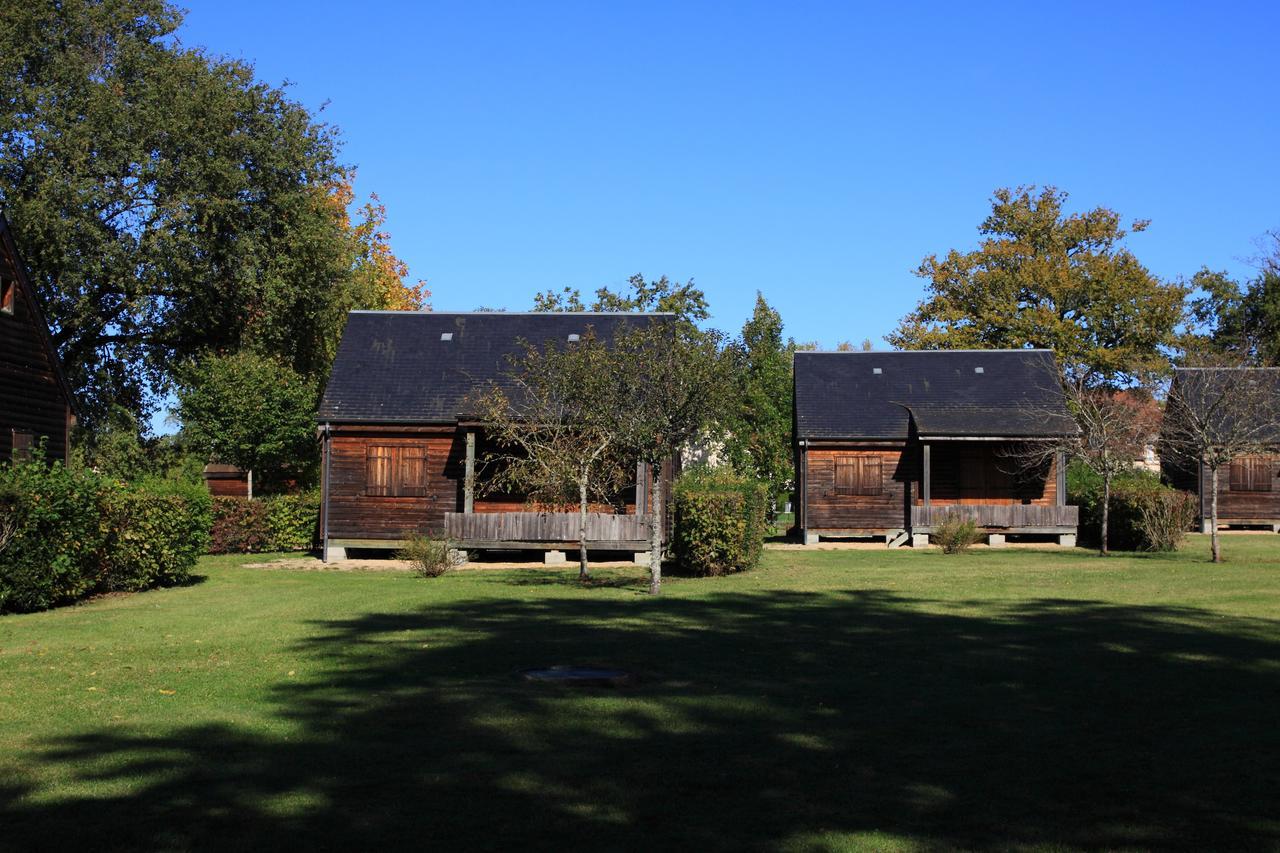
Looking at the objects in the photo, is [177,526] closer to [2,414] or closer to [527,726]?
[2,414]

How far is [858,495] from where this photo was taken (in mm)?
37156

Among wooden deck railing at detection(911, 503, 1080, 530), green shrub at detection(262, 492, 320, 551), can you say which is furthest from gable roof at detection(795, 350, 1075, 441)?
green shrub at detection(262, 492, 320, 551)

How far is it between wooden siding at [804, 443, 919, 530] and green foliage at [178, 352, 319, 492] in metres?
15.8

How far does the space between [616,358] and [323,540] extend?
46.1ft

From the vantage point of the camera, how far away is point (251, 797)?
281 inches

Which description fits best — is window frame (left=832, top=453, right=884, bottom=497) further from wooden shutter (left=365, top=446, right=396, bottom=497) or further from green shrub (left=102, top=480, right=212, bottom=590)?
green shrub (left=102, top=480, right=212, bottom=590)

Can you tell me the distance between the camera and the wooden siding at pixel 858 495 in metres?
36.9

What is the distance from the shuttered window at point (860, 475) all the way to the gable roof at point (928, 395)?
80cm

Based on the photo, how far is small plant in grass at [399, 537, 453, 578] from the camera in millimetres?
24625

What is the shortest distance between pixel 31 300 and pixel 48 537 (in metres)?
11.2

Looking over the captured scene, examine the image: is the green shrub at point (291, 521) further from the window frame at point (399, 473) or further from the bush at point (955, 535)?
the bush at point (955, 535)

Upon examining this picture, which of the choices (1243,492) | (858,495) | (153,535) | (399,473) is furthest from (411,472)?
(1243,492)

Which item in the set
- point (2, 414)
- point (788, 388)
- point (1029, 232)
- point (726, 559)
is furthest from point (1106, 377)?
point (2, 414)

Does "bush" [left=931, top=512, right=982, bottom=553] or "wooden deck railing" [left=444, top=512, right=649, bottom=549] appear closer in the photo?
"wooden deck railing" [left=444, top=512, right=649, bottom=549]
